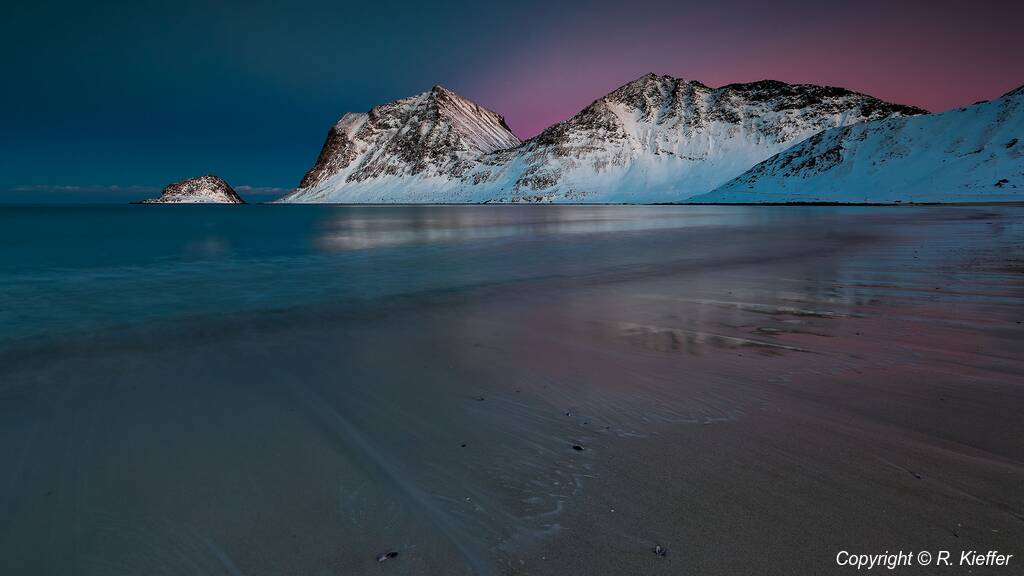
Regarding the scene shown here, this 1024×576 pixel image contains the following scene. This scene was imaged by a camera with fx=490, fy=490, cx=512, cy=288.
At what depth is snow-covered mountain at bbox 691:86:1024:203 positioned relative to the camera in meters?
76.7

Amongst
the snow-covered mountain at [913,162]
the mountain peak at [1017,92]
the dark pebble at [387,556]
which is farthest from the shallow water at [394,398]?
the mountain peak at [1017,92]

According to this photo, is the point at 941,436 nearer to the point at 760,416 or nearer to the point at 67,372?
the point at 760,416

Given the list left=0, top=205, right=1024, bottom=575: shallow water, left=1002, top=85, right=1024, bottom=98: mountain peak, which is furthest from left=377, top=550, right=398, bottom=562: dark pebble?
left=1002, top=85, right=1024, bottom=98: mountain peak

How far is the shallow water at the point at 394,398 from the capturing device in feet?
8.95

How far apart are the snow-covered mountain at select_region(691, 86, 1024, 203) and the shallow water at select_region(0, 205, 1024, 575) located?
8924cm

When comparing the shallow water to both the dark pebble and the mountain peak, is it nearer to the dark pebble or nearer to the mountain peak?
the dark pebble

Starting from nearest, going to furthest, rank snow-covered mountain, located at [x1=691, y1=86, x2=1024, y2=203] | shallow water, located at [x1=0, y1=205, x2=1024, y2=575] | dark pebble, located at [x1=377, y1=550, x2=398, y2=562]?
dark pebble, located at [x1=377, y1=550, x2=398, y2=562] → shallow water, located at [x1=0, y1=205, x2=1024, y2=575] → snow-covered mountain, located at [x1=691, y1=86, x2=1024, y2=203]

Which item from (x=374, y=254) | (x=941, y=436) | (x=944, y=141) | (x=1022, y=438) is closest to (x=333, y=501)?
(x=941, y=436)

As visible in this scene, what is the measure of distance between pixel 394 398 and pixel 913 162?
Answer: 381 ft

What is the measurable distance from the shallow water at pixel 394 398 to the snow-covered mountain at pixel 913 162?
89.2 meters

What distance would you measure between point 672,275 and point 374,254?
13.3 metres

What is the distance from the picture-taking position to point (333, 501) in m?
3.01

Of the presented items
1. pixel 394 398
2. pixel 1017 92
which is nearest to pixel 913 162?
pixel 1017 92

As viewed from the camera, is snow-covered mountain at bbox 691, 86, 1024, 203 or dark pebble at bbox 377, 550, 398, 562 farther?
snow-covered mountain at bbox 691, 86, 1024, 203
